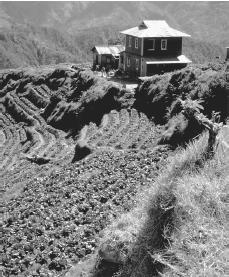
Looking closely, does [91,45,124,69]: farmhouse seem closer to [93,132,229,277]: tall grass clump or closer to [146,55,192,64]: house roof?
[146,55,192,64]: house roof

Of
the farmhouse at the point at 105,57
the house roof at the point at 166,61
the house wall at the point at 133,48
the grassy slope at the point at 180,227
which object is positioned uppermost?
the grassy slope at the point at 180,227

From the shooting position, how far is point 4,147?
37.6 m

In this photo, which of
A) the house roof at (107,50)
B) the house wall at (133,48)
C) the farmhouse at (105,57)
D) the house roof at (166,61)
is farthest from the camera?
the house roof at (107,50)

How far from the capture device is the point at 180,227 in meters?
8.52

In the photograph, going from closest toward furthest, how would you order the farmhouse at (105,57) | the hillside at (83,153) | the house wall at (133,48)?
the hillside at (83,153) < the house wall at (133,48) < the farmhouse at (105,57)

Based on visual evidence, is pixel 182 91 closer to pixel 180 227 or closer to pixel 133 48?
pixel 133 48

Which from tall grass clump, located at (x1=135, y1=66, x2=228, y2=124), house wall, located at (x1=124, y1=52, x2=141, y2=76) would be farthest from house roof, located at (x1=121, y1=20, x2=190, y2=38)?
tall grass clump, located at (x1=135, y1=66, x2=228, y2=124)

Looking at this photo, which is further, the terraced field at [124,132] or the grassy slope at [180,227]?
the terraced field at [124,132]

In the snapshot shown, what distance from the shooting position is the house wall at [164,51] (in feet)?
153

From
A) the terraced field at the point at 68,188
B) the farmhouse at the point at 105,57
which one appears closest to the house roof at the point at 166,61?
the farmhouse at the point at 105,57

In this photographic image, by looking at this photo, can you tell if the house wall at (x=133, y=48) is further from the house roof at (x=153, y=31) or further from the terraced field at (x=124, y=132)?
the terraced field at (x=124, y=132)

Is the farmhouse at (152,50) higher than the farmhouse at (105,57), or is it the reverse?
the farmhouse at (152,50)

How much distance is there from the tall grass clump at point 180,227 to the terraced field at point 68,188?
134 inches

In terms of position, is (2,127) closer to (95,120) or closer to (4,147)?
(4,147)
